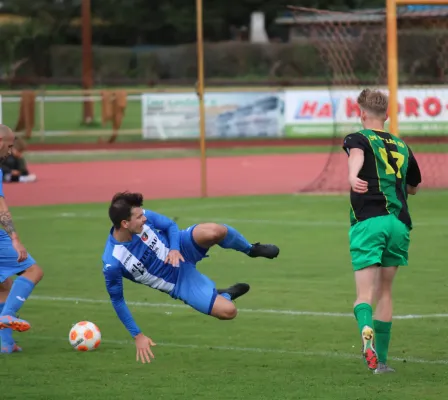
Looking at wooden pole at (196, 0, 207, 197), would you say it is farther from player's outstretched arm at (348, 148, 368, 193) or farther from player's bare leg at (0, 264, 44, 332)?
player's outstretched arm at (348, 148, 368, 193)

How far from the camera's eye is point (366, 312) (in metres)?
8.02

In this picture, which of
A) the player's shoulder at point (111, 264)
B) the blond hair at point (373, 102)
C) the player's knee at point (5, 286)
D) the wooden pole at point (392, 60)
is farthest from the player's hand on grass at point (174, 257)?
the wooden pole at point (392, 60)

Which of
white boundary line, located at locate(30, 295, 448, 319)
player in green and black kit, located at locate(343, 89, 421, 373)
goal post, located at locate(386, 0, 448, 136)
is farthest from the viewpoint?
goal post, located at locate(386, 0, 448, 136)

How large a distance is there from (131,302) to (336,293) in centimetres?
203

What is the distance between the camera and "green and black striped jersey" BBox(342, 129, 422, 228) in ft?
26.9

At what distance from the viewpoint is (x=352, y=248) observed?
27.0 feet

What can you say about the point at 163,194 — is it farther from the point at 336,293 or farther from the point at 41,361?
the point at 41,361

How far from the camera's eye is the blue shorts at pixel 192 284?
9.08 meters

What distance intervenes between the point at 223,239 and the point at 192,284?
49 centimetres

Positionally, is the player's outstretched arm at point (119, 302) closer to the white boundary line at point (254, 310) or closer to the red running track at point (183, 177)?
the white boundary line at point (254, 310)

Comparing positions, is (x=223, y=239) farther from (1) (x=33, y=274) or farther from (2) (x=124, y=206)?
(1) (x=33, y=274)

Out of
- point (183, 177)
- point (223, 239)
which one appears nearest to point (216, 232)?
point (223, 239)

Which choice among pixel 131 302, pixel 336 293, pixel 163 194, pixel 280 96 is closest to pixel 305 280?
pixel 336 293

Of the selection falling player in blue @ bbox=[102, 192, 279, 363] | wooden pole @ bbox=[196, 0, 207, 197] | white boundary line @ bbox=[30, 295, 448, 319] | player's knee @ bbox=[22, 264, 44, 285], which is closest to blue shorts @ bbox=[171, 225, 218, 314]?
falling player in blue @ bbox=[102, 192, 279, 363]
